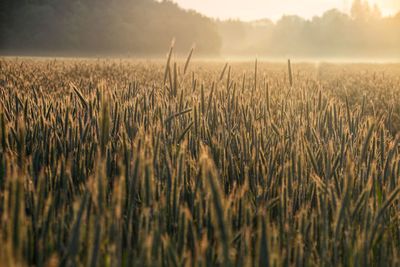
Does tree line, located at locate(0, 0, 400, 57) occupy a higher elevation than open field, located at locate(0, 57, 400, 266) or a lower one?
higher

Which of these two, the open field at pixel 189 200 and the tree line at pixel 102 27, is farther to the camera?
the tree line at pixel 102 27

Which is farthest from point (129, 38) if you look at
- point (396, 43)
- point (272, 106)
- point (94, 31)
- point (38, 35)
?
point (396, 43)

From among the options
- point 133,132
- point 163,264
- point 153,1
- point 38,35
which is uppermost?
point 153,1

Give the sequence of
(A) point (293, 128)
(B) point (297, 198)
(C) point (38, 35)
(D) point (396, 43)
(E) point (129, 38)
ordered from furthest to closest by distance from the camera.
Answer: (D) point (396, 43), (E) point (129, 38), (C) point (38, 35), (A) point (293, 128), (B) point (297, 198)

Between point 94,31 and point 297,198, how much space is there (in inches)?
1541

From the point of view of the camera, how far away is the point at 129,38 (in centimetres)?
3994

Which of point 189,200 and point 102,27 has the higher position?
point 102,27

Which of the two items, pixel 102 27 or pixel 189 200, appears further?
pixel 102 27

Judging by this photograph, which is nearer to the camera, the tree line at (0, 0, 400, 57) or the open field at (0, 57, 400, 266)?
the open field at (0, 57, 400, 266)

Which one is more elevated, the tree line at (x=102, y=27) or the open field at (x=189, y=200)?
the tree line at (x=102, y=27)

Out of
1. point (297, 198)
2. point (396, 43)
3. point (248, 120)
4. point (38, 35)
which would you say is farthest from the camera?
point (396, 43)

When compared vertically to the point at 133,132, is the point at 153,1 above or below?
above

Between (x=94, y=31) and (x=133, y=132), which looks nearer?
(x=133, y=132)

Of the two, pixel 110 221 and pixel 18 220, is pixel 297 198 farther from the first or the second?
pixel 18 220
